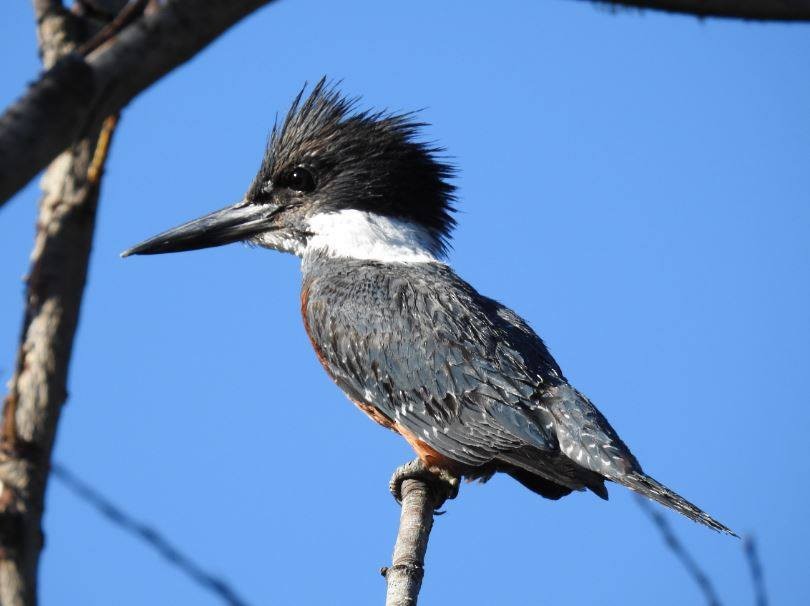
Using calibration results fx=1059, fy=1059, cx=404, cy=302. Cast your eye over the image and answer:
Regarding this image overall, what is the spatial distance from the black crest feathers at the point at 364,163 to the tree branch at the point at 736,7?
3.78m

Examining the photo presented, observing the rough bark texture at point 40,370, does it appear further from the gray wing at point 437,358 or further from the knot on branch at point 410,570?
the gray wing at point 437,358

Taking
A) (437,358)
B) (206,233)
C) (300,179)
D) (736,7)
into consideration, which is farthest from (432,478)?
(736,7)

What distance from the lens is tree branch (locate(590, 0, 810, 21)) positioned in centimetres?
143

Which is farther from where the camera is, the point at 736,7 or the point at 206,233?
the point at 206,233

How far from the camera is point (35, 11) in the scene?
1660 millimetres

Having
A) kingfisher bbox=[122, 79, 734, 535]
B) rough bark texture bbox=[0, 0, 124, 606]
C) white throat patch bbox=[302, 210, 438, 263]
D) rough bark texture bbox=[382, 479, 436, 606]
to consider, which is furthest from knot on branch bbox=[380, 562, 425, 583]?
rough bark texture bbox=[0, 0, 124, 606]

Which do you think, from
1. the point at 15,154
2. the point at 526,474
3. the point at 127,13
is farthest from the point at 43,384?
the point at 526,474

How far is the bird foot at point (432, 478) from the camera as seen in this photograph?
174 inches

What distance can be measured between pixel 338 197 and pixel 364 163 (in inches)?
8.6

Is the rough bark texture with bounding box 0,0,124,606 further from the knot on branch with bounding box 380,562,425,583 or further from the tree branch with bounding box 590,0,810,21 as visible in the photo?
the knot on branch with bounding box 380,562,425,583

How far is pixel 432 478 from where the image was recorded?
14.5 feet

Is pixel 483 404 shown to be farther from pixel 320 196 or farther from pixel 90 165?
pixel 90 165

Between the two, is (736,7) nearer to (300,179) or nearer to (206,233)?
(300,179)

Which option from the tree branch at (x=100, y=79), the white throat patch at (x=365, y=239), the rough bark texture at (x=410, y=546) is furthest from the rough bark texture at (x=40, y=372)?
the white throat patch at (x=365, y=239)
